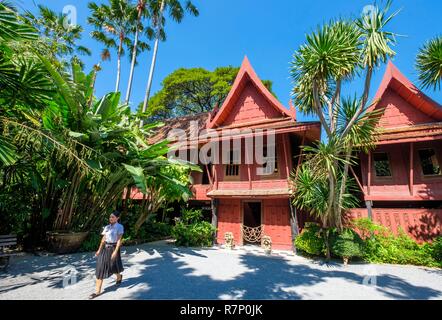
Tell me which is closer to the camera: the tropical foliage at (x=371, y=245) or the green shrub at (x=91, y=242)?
the tropical foliage at (x=371, y=245)

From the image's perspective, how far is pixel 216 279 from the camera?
6.09 meters

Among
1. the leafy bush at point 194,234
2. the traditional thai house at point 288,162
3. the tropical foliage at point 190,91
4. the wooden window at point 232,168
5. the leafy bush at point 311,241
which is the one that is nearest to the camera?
the leafy bush at point 311,241

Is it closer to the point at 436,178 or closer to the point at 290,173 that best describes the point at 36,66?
the point at 290,173

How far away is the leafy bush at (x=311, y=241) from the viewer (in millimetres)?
8875

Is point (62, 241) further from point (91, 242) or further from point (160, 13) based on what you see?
point (160, 13)

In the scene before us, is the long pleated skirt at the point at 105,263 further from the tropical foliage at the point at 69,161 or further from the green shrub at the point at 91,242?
the green shrub at the point at 91,242

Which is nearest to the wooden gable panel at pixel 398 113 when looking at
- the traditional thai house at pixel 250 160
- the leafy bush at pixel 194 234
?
the traditional thai house at pixel 250 160

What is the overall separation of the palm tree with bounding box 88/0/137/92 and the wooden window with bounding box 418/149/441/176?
2023 cm

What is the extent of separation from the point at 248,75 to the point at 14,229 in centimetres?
1300

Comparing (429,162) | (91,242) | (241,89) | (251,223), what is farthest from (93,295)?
(429,162)

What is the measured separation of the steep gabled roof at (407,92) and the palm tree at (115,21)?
58.8 feet

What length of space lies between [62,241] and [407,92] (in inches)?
653

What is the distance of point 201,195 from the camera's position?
45.4ft
